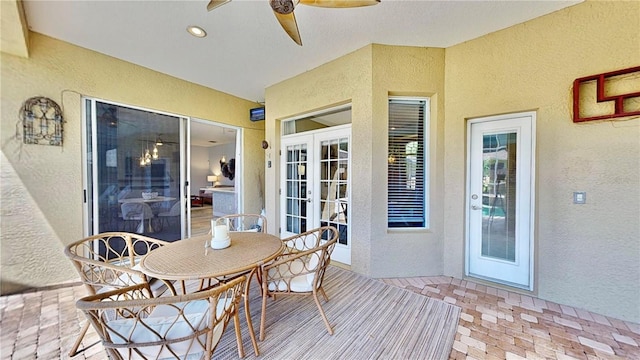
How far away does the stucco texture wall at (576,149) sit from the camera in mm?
2074

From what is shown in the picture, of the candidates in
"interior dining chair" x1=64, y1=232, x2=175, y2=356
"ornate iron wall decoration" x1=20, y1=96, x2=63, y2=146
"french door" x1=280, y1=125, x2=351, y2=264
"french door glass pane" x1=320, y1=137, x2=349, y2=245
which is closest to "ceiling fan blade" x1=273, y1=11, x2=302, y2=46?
"french door" x1=280, y1=125, x2=351, y2=264

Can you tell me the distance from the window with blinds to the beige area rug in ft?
3.21

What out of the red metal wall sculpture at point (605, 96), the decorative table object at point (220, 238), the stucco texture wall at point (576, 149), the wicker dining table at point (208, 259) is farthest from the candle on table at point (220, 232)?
the red metal wall sculpture at point (605, 96)

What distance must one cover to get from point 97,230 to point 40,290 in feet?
2.50

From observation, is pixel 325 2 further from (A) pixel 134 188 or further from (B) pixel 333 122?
(A) pixel 134 188

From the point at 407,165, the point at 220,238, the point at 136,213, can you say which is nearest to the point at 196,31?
the point at 220,238

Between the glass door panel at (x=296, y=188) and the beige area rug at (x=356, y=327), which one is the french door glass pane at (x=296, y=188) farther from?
the beige area rug at (x=356, y=327)

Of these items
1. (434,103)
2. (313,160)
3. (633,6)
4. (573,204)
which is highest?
(633,6)

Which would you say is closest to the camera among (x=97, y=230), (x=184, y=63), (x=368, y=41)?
(x=368, y=41)

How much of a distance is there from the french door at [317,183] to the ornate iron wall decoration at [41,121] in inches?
111

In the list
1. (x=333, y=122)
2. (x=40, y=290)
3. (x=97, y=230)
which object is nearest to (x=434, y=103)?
(x=333, y=122)

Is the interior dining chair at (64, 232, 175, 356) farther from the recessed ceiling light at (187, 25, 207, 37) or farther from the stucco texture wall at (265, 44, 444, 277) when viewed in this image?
the recessed ceiling light at (187, 25, 207, 37)

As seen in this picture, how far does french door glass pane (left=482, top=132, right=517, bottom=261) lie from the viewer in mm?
2688

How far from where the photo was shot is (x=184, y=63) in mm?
3332
